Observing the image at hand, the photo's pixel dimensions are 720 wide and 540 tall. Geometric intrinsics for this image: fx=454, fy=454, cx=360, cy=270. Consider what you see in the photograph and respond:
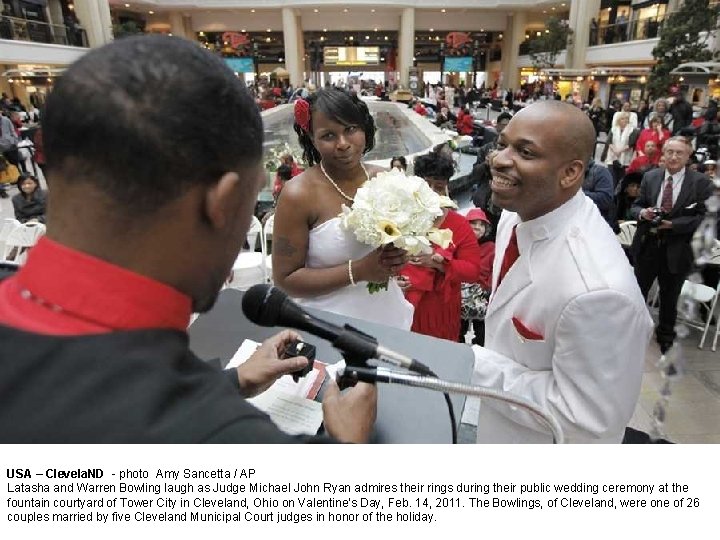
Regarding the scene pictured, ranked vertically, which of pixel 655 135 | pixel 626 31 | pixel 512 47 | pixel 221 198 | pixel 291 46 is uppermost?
pixel 291 46

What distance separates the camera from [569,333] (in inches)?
49.4

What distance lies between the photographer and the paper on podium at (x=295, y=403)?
1.18 metres

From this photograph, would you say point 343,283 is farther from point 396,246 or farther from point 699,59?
point 699,59

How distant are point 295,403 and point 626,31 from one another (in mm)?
26866

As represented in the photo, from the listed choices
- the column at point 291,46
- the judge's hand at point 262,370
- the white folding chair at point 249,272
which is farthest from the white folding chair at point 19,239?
the column at point 291,46

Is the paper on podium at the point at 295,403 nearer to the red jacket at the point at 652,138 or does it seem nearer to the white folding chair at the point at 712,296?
the white folding chair at the point at 712,296

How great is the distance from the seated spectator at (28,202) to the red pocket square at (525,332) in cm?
604

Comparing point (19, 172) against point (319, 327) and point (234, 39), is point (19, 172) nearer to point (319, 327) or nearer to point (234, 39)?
point (319, 327)

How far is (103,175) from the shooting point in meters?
0.58

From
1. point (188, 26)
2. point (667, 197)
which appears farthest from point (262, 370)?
point (188, 26)

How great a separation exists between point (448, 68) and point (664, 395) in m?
38.1

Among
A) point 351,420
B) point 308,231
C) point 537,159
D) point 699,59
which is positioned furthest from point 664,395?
point 699,59

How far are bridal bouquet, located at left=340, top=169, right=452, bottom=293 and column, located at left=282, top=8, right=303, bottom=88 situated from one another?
30.7 metres

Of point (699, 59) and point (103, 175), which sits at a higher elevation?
point (699, 59)
